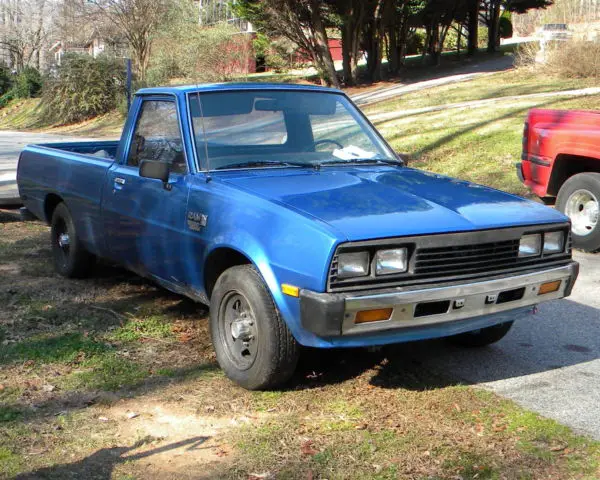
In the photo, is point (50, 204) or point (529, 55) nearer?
point (50, 204)

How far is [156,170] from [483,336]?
233 centimetres

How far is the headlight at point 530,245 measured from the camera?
14.3ft

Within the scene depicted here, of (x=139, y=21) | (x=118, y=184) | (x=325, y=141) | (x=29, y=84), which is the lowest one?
(x=29, y=84)

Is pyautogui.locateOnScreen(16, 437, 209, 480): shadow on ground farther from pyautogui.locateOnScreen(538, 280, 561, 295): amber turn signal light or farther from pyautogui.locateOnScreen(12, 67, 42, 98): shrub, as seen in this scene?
pyautogui.locateOnScreen(12, 67, 42, 98): shrub

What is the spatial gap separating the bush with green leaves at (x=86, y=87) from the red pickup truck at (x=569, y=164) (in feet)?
89.7

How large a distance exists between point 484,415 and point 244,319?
4.46 feet

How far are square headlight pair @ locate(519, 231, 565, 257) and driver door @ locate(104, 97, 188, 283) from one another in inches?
78.5

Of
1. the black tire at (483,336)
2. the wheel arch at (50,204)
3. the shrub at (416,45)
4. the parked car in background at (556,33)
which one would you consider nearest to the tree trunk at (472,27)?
the shrub at (416,45)

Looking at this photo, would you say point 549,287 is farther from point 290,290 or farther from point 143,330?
point 143,330

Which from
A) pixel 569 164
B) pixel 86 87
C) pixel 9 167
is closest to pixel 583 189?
pixel 569 164

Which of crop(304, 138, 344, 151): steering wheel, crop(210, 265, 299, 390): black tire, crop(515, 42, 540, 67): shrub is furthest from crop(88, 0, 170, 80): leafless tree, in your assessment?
crop(210, 265, 299, 390): black tire

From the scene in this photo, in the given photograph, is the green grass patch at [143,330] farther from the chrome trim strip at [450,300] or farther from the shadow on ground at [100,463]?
the chrome trim strip at [450,300]

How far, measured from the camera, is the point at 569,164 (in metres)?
8.34

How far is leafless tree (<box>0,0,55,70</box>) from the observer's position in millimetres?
52719
